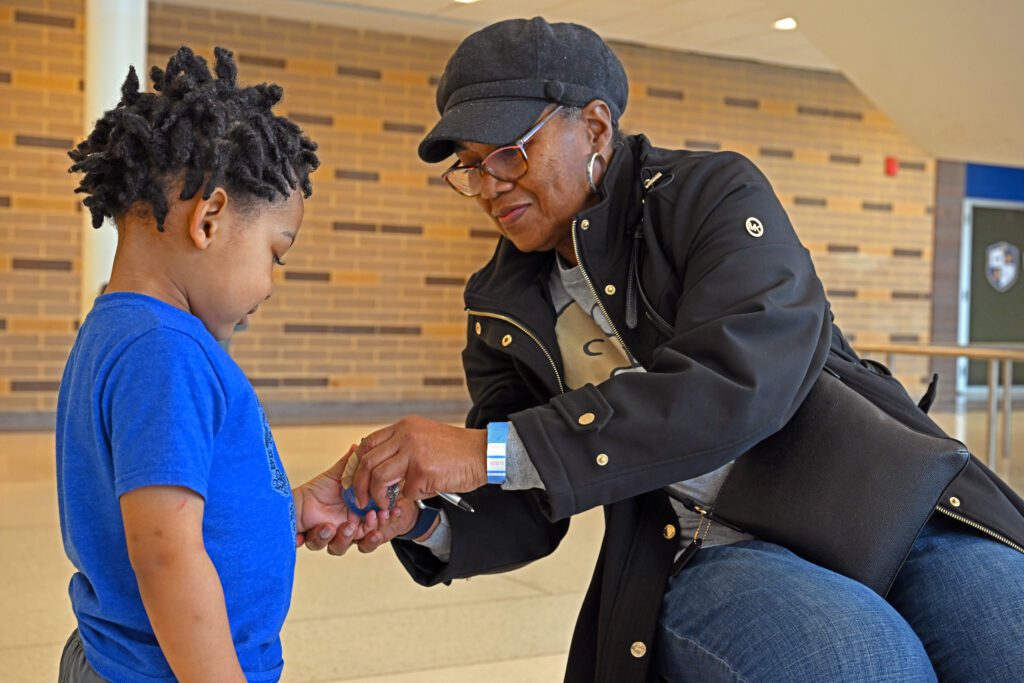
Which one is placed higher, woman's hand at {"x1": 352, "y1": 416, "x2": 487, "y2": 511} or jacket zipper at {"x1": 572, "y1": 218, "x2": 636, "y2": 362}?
jacket zipper at {"x1": 572, "y1": 218, "x2": 636, "y2": 362}

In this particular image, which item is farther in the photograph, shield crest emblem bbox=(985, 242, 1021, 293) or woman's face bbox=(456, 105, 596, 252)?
shield crest emblem bbox=(985, 242, 1021, 293)

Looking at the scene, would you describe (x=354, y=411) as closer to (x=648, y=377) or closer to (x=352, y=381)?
(x=352, y=381)

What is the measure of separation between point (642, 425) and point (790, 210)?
9599 mm

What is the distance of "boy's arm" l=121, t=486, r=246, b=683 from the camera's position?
1209 mm

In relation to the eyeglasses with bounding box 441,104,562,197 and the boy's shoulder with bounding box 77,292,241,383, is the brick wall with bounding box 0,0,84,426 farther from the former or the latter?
the boy's shoulder with bounding box 77,292,241,383

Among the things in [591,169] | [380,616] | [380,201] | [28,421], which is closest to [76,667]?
[591,169]

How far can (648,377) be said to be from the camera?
153 cm

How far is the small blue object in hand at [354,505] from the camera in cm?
177

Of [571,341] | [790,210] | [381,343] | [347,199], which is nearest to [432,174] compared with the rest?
[347,199]

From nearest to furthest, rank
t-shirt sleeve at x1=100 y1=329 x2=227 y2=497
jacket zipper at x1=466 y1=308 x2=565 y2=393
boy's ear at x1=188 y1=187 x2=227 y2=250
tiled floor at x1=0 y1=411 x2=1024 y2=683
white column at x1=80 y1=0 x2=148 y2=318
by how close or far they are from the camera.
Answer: t-shirt sleeve at x1=100 y1=329 x2=227 y2=497, boy's ear at x1=188 y1=187 x2=227 y2=250, jacket zipper at x1=466 y1=308 x2=565 y2=393, tiled floor at x1=0 y1=411 x2=1024 y2=683, white column at x1=80 y1=0 x2=148 y2=318

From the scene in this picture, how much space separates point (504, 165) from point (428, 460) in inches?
22.3

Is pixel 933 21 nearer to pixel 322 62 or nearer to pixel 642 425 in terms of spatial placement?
pixel 322 62

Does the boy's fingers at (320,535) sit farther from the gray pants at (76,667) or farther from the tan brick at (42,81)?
the tan brick at (42,81)

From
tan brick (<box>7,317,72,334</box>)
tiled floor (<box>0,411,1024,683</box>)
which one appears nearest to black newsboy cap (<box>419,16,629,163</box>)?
tiled floor (<box>0,411,1024,683</box>)
